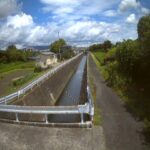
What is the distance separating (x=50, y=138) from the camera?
10469 mm

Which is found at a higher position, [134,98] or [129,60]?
[129,60]

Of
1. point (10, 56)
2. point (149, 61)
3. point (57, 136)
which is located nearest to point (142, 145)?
point (57, 136)

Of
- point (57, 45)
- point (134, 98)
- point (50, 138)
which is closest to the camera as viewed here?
point (50, 138)

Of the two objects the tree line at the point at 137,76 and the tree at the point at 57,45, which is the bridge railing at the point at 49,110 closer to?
the tree line at the point at 137,76

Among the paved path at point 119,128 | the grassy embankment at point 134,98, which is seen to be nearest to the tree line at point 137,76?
the grassy embankment at point 134,98

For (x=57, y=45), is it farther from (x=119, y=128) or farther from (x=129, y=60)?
(x=119, y=128)

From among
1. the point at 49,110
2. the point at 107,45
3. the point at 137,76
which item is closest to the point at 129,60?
the point at 137,76

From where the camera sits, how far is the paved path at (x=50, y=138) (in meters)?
9.73

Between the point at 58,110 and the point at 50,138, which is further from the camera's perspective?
the point at 58,110

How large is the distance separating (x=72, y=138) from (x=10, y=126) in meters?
3.50

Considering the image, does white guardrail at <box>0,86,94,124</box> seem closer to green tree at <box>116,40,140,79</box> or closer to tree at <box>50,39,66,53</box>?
green tree at <box>116,40,140,79</box>

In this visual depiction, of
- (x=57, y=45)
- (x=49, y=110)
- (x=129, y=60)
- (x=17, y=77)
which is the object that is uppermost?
(x=57, y=45)

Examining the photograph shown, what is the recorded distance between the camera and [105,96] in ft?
63.7

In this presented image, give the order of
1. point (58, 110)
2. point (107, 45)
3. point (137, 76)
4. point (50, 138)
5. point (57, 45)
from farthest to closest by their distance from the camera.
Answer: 1. point (107, 45)
2. point (57, 45)
3. point (137, 76)
4. point (58, 110)
5. point (50, 138)
